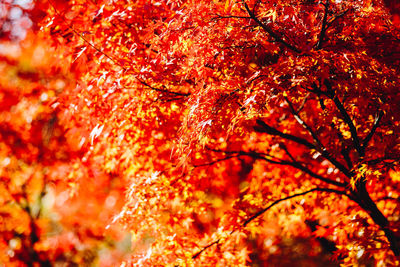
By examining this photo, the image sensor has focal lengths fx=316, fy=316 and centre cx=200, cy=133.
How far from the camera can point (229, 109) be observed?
3.41 metres

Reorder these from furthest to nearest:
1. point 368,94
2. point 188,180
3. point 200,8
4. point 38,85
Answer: point 38,85
point 188,180
point 368,94
point 200,8

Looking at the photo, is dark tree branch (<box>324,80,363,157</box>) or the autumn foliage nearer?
the autumn foliage

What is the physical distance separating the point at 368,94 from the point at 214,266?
314 centimetres

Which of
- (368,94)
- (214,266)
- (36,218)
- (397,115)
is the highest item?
(368,94)

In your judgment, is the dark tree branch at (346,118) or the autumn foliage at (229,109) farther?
the dark tree branch at (346,118)

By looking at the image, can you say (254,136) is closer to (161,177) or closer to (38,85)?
(161,177)

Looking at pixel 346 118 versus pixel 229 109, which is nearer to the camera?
pixel 229 109

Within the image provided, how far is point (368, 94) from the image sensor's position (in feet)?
11.0

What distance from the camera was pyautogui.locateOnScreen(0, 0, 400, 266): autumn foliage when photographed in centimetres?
315

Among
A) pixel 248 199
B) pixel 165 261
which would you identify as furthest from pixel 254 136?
pixel 165 261

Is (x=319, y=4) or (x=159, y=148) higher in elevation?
(x=319, y=4)

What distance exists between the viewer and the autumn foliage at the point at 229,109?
3150 mm

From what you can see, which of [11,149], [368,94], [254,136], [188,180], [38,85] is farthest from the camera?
[38,85]

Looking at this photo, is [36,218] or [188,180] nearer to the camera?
[188,180]
